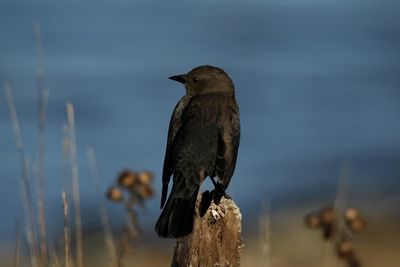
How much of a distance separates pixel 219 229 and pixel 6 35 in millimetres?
18753

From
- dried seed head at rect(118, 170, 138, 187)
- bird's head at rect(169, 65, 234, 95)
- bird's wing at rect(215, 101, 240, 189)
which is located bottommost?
dried seed head at rect(118, 170, 138, 187)

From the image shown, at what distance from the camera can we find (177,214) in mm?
5156

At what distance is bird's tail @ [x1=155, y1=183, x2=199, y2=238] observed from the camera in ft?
16.3

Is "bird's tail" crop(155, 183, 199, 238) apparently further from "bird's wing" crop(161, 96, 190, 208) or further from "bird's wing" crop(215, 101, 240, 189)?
"bird's wing" crop(215, 101, 240, 189)

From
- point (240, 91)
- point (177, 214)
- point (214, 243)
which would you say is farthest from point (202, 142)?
point (240, 91)

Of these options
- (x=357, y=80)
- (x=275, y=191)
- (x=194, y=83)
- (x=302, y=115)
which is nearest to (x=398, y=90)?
(x=357, y=80)

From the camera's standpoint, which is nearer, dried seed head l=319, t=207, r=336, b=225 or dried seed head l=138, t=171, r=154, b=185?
dried seed head l=319, t=207, r=336, b=225

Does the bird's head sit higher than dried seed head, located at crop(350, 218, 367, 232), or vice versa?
the bird's head

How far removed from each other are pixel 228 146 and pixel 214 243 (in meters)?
1.76

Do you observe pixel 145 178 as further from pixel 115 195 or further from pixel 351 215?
pixel 351 215

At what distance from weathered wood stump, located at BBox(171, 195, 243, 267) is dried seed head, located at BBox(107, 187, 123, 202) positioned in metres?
0.96

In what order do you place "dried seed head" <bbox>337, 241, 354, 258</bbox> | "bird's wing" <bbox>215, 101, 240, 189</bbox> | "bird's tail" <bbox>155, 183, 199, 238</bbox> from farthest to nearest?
"bird's wing" <bbox>215, 101, 240, 189</bbox>, "dried seed head" <bbox>337, 241, 354, 258</bbox>, "bird's tail" <bbox>155, 183, 199, 238</bbox>

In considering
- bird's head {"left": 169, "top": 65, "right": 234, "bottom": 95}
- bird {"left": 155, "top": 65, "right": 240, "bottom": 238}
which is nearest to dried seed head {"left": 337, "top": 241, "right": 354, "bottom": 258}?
bird {"left": 155, "top": 65, "right": 240, "bottom": 238}

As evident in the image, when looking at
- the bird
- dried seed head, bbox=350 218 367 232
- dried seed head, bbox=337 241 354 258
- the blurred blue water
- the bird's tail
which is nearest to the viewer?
the bird's tail
